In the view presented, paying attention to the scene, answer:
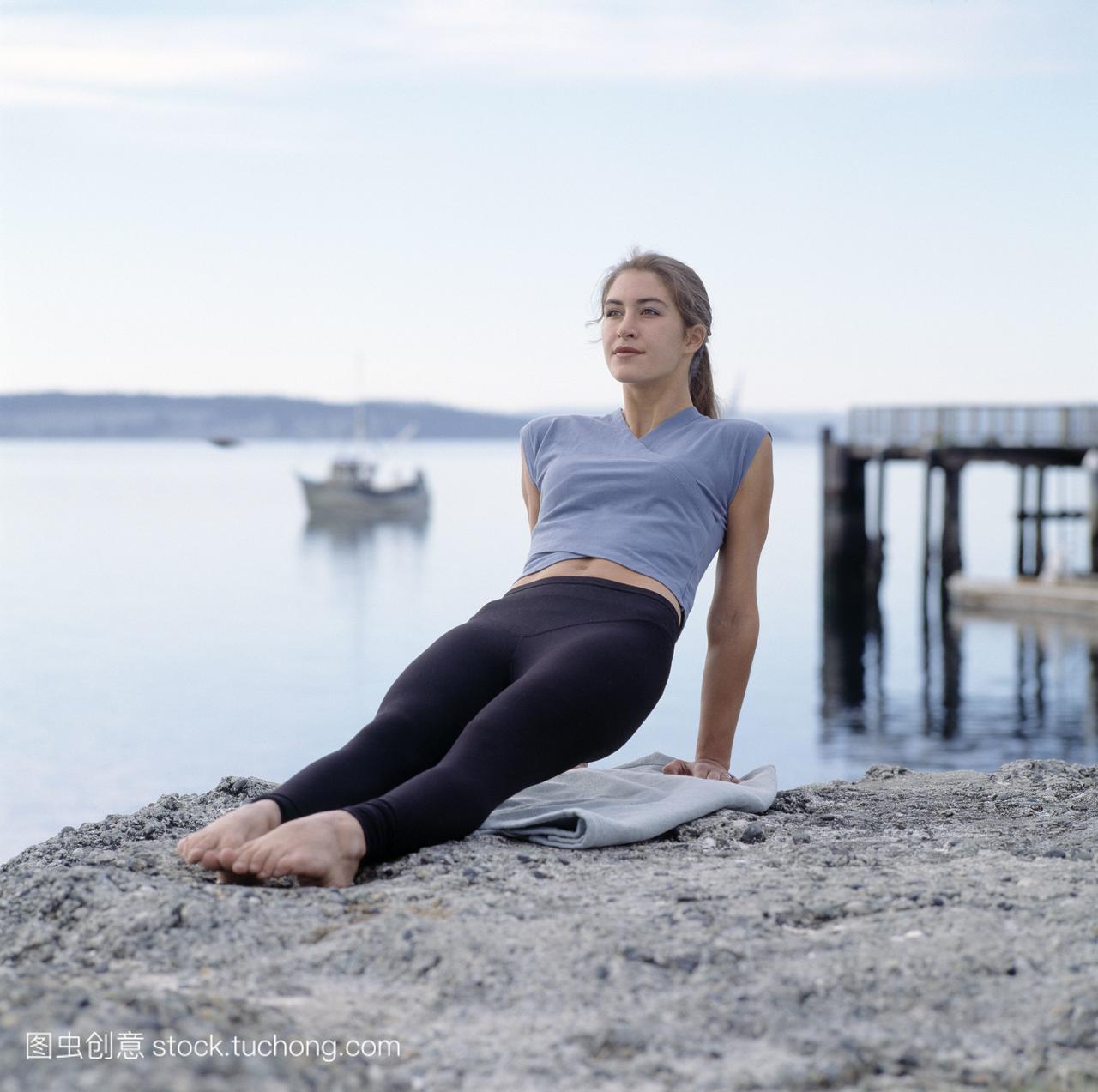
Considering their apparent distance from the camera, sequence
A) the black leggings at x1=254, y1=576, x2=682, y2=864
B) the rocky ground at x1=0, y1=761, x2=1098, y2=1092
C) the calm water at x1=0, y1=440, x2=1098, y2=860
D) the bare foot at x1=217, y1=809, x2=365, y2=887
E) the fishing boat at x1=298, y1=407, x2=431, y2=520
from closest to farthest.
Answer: the rocky ground at x1=0, y1=761, x2=1098, y2=1092 → the bare foot at x1=217, y1=809, x2=365, y2=887 → the black leggings at x1=254, y1=576, x2=682, y2=864 → the calm water at x1=0, y1=440, x2=1098, y2=860 → the fishing boat at x1=298, y1=407, x2=431, y2=520

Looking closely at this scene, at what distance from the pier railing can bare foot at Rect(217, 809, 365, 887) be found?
2763 centimetres

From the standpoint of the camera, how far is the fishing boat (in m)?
68.8

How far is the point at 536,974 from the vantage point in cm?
234

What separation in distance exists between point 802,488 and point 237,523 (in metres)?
61.1

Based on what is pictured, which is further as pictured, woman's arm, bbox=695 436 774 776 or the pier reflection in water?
the pier reflection in water

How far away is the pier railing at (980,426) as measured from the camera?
28359 mm

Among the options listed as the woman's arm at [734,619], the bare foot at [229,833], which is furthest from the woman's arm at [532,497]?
the bare foot at [229,833]

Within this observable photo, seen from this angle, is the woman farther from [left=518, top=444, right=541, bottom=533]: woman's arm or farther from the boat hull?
the boat hull

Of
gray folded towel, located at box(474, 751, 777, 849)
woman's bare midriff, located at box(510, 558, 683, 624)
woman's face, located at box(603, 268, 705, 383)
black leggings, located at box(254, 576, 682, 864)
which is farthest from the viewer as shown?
woman's face, located at box(603, 268, 705, 383)

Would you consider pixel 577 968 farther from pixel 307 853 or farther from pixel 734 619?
pixel 734 619

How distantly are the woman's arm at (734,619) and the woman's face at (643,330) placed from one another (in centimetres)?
39

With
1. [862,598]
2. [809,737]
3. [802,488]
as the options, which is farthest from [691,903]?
[802,488]

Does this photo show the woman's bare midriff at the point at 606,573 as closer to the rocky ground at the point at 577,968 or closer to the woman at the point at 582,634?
the woman at the point at 582,634

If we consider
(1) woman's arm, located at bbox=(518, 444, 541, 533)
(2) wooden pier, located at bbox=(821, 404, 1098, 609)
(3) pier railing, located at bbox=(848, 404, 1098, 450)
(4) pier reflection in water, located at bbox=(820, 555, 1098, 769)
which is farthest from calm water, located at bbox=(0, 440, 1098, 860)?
(1) woman's arm, located at bbox=(518, 444, 541, 533)
